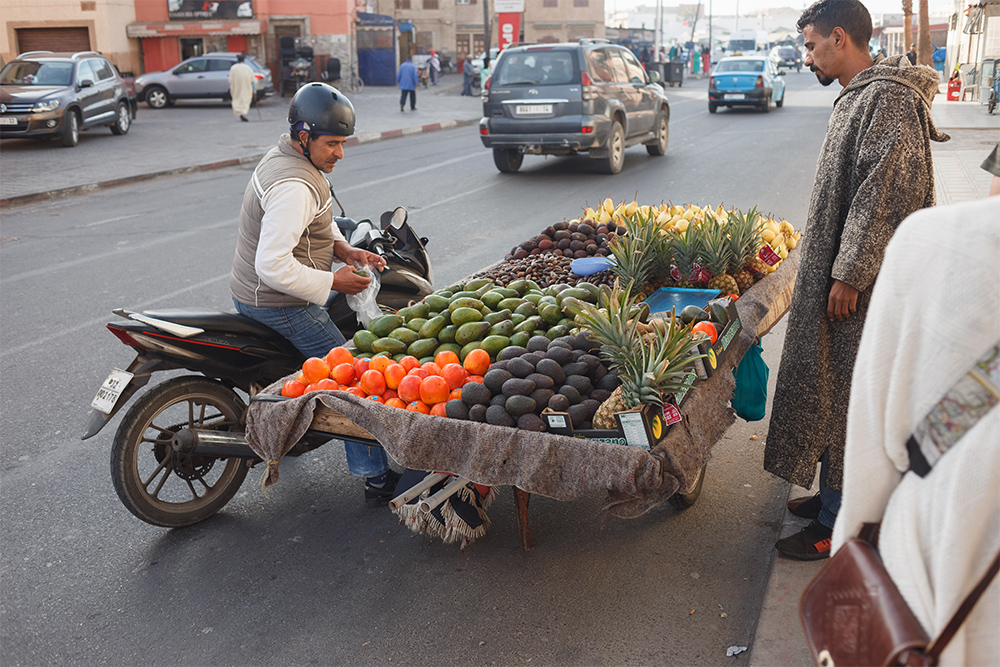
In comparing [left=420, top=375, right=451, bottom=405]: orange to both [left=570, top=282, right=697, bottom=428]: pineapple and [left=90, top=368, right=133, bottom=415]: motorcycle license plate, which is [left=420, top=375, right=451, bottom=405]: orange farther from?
[left=90, top=368, right=133, bottom=415]: motorcycle license plate

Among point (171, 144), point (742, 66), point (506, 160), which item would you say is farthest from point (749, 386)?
point (742, 66)

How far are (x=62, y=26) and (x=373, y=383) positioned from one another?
3346 centimetres

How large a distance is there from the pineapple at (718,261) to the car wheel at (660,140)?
37.7ft

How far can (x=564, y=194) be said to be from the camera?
1210cm

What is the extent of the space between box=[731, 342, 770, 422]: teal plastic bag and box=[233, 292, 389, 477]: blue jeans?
Answer: 5.75 feet

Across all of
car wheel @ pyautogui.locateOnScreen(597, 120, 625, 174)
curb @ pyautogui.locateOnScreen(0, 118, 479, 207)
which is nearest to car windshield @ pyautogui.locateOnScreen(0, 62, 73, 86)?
curb @ pyautogui.locateOnScreen(0, 118, 479, 207)

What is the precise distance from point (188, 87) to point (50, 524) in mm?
27134

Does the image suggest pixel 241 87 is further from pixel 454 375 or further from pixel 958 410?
pixel 958 410

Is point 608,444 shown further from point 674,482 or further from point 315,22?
point 315,22

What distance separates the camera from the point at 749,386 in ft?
14.0

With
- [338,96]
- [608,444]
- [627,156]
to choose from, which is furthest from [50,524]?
[627,156]

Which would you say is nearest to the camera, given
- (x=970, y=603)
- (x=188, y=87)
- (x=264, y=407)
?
(x=970, y=603)

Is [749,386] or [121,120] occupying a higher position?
[121,120]

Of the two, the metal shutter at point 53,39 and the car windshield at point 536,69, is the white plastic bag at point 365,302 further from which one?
the metal shutter at point 53,39
